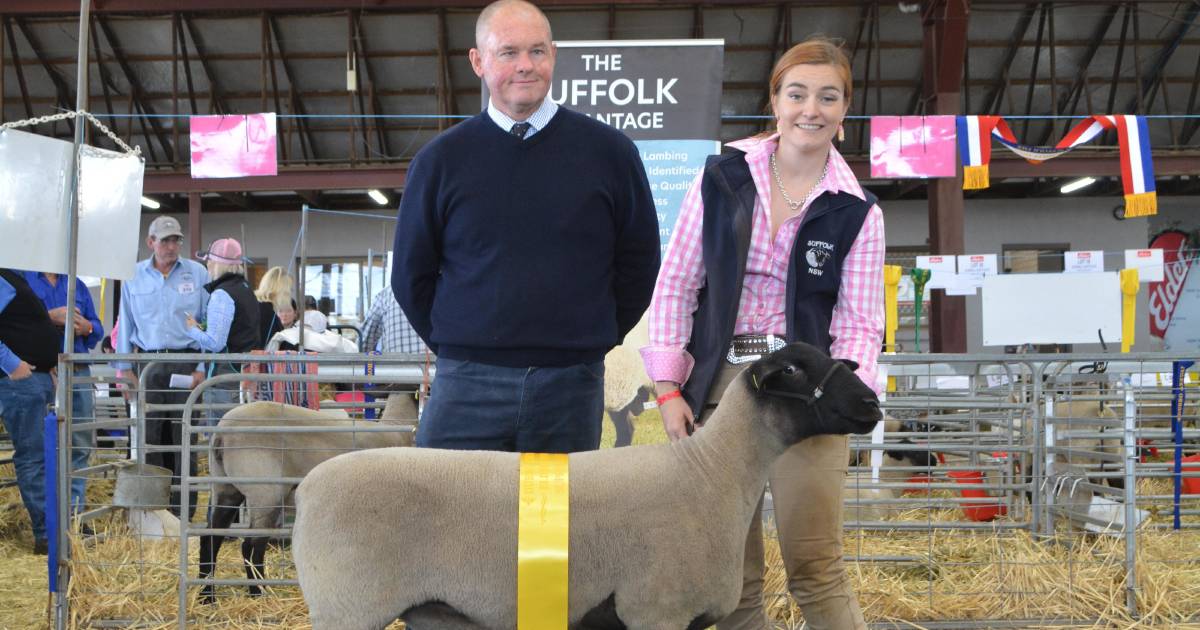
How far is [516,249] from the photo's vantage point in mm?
2475

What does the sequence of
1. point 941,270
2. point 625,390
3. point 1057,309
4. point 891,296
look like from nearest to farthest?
1. point 625,390
2. point 1057,309
3. point 891,296
4. point 941,270

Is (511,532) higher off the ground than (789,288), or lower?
lower

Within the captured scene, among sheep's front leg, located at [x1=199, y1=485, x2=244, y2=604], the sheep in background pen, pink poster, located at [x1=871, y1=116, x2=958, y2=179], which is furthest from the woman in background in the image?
pink poster, located at [x1=871, y1=116, x2=958, y2=179]

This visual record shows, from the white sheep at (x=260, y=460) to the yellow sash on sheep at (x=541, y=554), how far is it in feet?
7.77

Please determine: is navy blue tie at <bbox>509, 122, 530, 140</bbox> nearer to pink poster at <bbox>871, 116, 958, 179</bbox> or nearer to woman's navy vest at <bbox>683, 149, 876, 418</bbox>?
woman's navy vest at <bbox>683, 149, 876, 418</bbox>

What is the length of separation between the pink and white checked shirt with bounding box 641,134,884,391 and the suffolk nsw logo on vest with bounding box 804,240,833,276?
54mm

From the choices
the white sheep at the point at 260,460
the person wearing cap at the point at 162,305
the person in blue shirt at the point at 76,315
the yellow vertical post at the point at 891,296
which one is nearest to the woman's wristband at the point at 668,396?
the white sheep at the point at 260,460

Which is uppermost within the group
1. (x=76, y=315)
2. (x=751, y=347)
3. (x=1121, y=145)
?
(x=1121, y=145)

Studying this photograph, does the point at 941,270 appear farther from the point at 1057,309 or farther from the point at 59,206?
the point at 59,206

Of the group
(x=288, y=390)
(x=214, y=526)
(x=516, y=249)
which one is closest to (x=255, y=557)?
(x=214, y=526)

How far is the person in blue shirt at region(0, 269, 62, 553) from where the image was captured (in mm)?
5605

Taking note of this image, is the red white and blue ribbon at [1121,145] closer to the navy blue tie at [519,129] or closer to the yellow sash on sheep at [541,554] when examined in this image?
the navy blue tie at [519,129]

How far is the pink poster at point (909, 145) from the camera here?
943 centimetres

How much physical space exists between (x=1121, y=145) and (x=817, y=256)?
7080 mm
